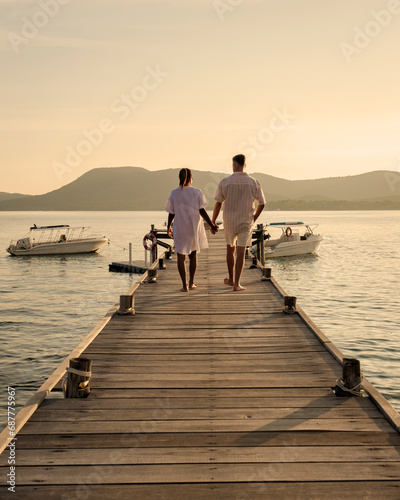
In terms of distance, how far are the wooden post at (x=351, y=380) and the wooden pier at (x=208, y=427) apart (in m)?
0.09

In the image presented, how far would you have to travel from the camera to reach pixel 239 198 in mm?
9172

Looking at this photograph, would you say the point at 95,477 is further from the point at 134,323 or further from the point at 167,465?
the point at 134,323

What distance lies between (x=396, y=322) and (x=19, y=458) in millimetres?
17609

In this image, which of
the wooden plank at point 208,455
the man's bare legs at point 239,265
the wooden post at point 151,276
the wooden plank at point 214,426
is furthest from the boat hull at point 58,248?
the wooden plank at point 208,455

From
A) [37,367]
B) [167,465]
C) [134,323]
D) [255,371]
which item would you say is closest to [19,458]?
[167,465]

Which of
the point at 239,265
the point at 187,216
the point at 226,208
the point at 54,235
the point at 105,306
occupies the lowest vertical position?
the point at 54,235

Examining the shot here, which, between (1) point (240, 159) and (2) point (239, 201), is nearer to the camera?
(1) point (240, 159)

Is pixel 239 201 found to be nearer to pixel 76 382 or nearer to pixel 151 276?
pixel 151 276

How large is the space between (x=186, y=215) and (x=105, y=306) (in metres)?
16.0

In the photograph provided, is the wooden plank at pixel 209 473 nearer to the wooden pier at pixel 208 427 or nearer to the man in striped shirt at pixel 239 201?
the wooden pier at pixel 208 427

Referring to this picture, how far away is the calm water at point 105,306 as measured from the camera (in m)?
13.8

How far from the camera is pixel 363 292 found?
2705 centimetres

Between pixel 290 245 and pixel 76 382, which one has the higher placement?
pixel 76 382

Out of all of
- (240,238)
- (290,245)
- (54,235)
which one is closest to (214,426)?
(240,238)
